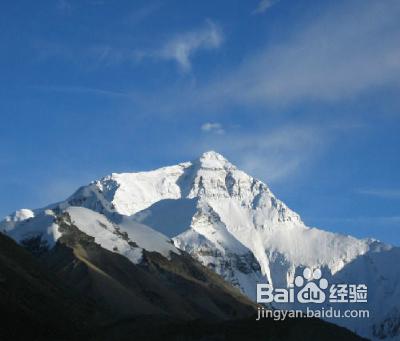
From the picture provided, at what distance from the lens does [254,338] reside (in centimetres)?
19300

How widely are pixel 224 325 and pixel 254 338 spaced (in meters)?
9.38

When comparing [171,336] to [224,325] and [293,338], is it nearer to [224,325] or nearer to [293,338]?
[224,325]

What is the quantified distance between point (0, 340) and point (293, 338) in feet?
214

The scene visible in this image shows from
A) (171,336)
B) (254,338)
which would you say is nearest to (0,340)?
(171,336)

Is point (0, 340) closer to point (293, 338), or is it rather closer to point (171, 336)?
point (171, 336)

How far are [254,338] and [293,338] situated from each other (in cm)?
962

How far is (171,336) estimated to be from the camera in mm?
197750

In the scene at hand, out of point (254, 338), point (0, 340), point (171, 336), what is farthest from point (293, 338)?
point (0, 340)

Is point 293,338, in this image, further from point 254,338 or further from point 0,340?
point 0,340

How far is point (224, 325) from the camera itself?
200 metres

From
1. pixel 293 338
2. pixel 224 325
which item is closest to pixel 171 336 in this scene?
pixel 224 325

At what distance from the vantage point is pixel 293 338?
19675 centimetres

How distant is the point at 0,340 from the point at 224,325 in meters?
50.2

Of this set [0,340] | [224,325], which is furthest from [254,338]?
[0,340]
